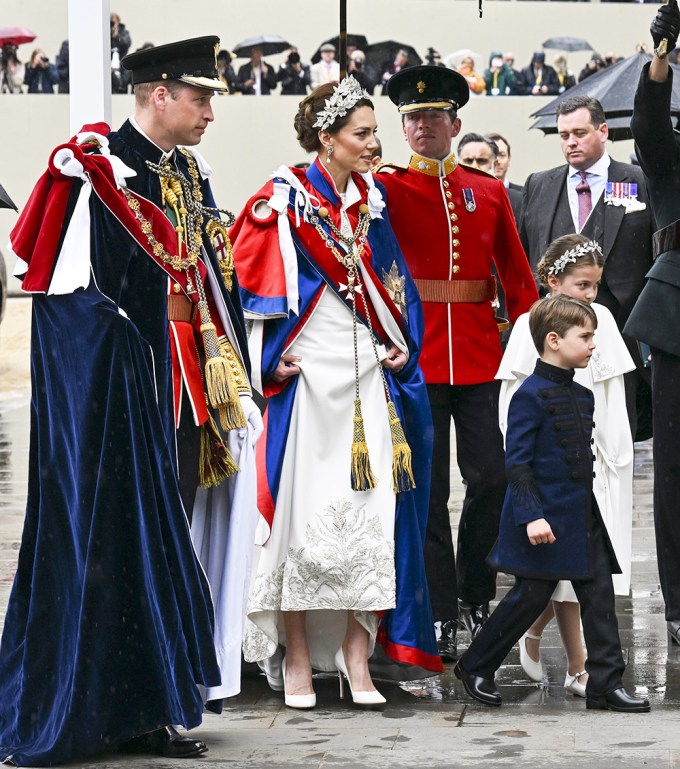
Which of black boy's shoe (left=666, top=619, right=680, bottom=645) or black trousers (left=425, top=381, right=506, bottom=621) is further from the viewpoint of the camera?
black trousers (left=425, top=381, right=506, bottom=621)

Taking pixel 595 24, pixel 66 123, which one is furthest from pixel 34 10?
pixel 595 24

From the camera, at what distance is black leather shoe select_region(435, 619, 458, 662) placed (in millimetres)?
5898

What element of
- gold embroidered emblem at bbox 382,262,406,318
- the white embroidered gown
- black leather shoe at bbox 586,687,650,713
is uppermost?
gold embroidered emblem at bbox 382,262,406,318

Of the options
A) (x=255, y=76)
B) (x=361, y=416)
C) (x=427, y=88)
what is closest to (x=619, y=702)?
(x=361, y=416)

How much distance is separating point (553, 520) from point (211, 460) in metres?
1.08

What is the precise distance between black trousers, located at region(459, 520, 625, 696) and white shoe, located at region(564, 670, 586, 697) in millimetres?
210

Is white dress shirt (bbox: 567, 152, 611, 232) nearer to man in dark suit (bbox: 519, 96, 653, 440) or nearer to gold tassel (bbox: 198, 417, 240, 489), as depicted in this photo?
man in dark suit (bbox: 519, 96, 653, 440)

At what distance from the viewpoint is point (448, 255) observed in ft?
19.7

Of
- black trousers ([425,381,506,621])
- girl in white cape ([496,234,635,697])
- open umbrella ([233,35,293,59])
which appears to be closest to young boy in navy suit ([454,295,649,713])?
girl in white cape ([496,234,635,697])

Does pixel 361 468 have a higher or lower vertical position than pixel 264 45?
lower

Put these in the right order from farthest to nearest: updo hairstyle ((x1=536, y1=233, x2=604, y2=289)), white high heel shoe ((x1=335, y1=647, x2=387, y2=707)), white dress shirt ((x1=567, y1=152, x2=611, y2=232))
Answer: white dress shirt ((x1=567, y1=152, x2=611, y2=232)) < updo hairstyle ((x1=536, y1=233, x2=604, y2=289)) < white high heel shoe ((x1=335, y1=647, x2=387, y2=707))

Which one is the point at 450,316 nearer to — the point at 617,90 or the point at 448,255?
the point at 448,255

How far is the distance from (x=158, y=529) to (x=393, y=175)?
203cm

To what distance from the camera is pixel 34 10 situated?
78.4 ft
